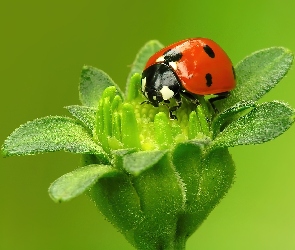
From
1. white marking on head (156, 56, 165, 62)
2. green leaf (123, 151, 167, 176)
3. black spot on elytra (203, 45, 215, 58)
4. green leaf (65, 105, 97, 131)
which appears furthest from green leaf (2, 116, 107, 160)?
black spot on elytra (203, 45, 215, 58)

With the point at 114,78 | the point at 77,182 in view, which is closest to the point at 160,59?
the point at 77,182

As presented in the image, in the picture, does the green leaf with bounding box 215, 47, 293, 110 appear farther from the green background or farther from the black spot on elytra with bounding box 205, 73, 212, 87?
the green background

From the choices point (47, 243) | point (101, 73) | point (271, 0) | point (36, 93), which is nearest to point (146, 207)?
point (101, 73)

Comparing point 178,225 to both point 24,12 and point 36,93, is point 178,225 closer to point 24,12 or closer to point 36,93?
point 36,93

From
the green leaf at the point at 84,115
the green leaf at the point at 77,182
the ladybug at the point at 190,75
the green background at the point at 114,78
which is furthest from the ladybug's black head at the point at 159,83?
the green background at the point at 114,78

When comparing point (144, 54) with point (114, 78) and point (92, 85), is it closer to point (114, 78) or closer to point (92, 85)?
point (92, 85)

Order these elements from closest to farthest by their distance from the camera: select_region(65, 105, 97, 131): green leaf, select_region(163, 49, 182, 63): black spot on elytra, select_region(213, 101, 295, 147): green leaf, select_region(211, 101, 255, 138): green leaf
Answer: select_region(213, 101, 295, 147): green leaf < select_region(211, 101, 255, 138): green leaf < select_region(65, 105, 97, 131): green leaf < select_region(163, 49, 182, 63): black spot on elytra
